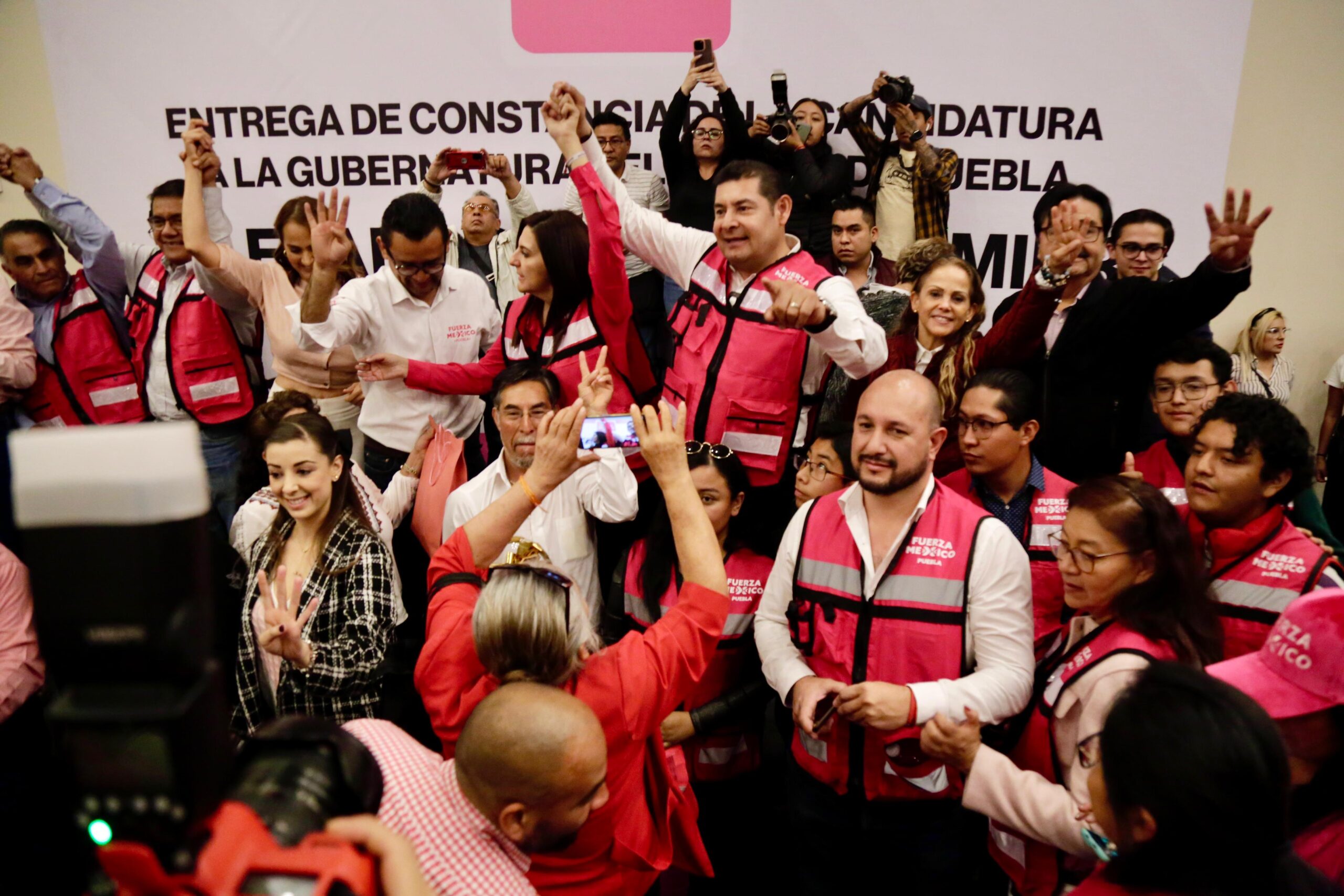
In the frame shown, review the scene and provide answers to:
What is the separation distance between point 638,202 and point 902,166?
53.5 inches

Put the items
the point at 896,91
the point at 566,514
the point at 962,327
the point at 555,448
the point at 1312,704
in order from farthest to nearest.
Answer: the point at 896,91, the point at 962,327, the point at 566,514, the point at 555,448, the point at 1312,704

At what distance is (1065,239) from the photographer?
2.57m

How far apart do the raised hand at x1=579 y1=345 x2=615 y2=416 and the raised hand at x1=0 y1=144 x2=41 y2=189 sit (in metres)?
3.36

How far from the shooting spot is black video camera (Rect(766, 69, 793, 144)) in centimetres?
388

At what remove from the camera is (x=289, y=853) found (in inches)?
28.4

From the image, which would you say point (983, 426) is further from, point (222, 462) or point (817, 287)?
point (222, 462)

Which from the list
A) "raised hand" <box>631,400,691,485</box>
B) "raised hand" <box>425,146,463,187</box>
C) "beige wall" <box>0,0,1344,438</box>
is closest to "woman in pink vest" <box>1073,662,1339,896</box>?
"raised hand" <box>631,400,691,485</box>

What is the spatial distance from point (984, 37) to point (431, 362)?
3129 millimetres

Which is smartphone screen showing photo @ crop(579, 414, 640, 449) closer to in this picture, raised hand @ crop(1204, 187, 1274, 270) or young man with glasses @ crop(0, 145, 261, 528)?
raised hand @ crop(1204, 187, 1274, 270)

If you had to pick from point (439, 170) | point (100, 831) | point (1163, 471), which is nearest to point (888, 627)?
point (1163, 471)

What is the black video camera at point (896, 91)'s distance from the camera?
3838mm

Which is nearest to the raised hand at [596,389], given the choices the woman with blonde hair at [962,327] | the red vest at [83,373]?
the woman with blonde hair at [962,327]

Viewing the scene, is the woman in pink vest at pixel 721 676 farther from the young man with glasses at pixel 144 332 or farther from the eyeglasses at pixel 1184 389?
the young man with glasses at pixel 144 332

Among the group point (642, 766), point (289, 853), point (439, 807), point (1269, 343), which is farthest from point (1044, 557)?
point (1269, 343)
